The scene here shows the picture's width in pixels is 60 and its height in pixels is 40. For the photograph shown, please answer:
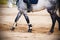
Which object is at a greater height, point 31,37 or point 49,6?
point 49,6

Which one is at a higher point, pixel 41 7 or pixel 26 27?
pixel 41 7

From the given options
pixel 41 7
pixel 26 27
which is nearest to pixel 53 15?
pixel 41 7

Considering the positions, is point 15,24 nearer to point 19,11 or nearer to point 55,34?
point 19,11

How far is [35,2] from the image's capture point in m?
2.03

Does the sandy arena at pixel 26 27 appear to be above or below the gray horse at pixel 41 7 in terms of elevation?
below

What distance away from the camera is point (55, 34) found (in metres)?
2.05

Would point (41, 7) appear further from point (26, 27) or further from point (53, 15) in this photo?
point (26, 27)

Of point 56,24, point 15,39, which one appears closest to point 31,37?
point 15,39

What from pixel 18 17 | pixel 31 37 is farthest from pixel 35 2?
pixel 31 37

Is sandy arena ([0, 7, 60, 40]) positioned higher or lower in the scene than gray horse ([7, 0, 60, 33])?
lower

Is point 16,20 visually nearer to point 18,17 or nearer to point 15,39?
point 18,17

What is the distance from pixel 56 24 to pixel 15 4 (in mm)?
502

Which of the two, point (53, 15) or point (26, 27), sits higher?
point (53, 15)

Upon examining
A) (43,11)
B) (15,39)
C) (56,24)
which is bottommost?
(15,39)
